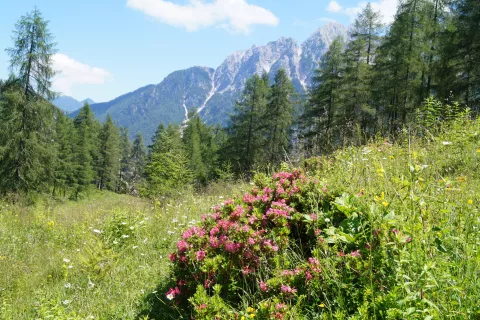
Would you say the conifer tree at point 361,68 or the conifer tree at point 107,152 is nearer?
the conifer tree at point 361,68

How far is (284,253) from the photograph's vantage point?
2.48 m

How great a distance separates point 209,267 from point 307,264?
2.74 feet

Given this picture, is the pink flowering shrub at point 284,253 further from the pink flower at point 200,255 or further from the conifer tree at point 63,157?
the conifer tree at point 63,157

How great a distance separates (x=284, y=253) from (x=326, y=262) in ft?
1.42

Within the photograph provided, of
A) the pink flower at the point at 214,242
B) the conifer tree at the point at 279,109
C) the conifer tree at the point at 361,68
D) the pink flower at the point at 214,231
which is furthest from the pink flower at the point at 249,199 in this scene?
the conifer tree at the point at 279,109

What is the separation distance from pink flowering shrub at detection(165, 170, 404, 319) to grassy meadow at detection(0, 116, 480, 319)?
0.36 feet

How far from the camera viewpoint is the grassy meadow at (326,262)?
1706 mm

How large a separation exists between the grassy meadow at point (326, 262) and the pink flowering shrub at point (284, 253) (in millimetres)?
108

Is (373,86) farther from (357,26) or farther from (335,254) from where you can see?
(335,254)

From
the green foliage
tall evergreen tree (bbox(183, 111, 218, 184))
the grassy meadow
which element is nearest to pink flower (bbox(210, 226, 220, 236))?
the grassy meadow

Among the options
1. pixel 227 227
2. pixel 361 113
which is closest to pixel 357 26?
pixel 361 113

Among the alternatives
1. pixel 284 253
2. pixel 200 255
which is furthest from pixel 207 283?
pixel 284 253

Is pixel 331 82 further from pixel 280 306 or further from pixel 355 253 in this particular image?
pixel 280 306

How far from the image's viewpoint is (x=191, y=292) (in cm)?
279
